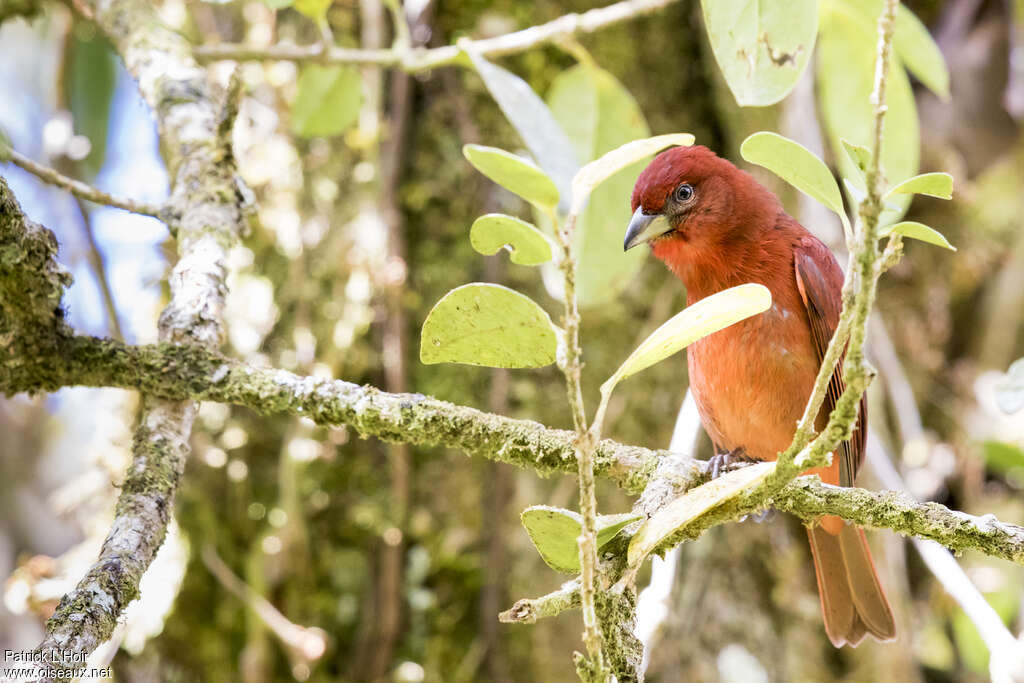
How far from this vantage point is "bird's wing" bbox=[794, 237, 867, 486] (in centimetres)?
→ 228

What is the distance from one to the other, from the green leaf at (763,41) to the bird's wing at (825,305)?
669 millimetres

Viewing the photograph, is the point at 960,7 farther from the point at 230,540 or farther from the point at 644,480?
the point at 230,540

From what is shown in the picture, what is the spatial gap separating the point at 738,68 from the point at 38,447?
286 cm

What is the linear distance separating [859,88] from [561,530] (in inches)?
67.9

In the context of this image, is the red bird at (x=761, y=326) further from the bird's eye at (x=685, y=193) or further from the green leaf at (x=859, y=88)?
the green leaf at (x=859, y=88)

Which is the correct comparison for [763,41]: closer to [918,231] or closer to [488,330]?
[918,231]

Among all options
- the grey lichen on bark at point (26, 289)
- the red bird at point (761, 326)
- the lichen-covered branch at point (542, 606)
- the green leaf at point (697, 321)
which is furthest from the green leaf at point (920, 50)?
the grey lichen on bark at point (26, 289)

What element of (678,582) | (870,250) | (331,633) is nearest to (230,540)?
(331,633)

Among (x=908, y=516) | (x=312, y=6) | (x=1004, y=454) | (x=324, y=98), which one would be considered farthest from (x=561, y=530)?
(x=1004, y=454)

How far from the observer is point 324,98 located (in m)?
2.51

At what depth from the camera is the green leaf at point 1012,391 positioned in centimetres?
175

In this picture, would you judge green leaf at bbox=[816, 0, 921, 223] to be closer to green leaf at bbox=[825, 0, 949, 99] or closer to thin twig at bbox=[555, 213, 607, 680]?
green leaf at bbox=[825, 0, 949, 99]

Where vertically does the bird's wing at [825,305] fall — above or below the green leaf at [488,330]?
above

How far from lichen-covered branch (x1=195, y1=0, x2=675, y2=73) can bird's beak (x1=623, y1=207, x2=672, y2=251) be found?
49cm
